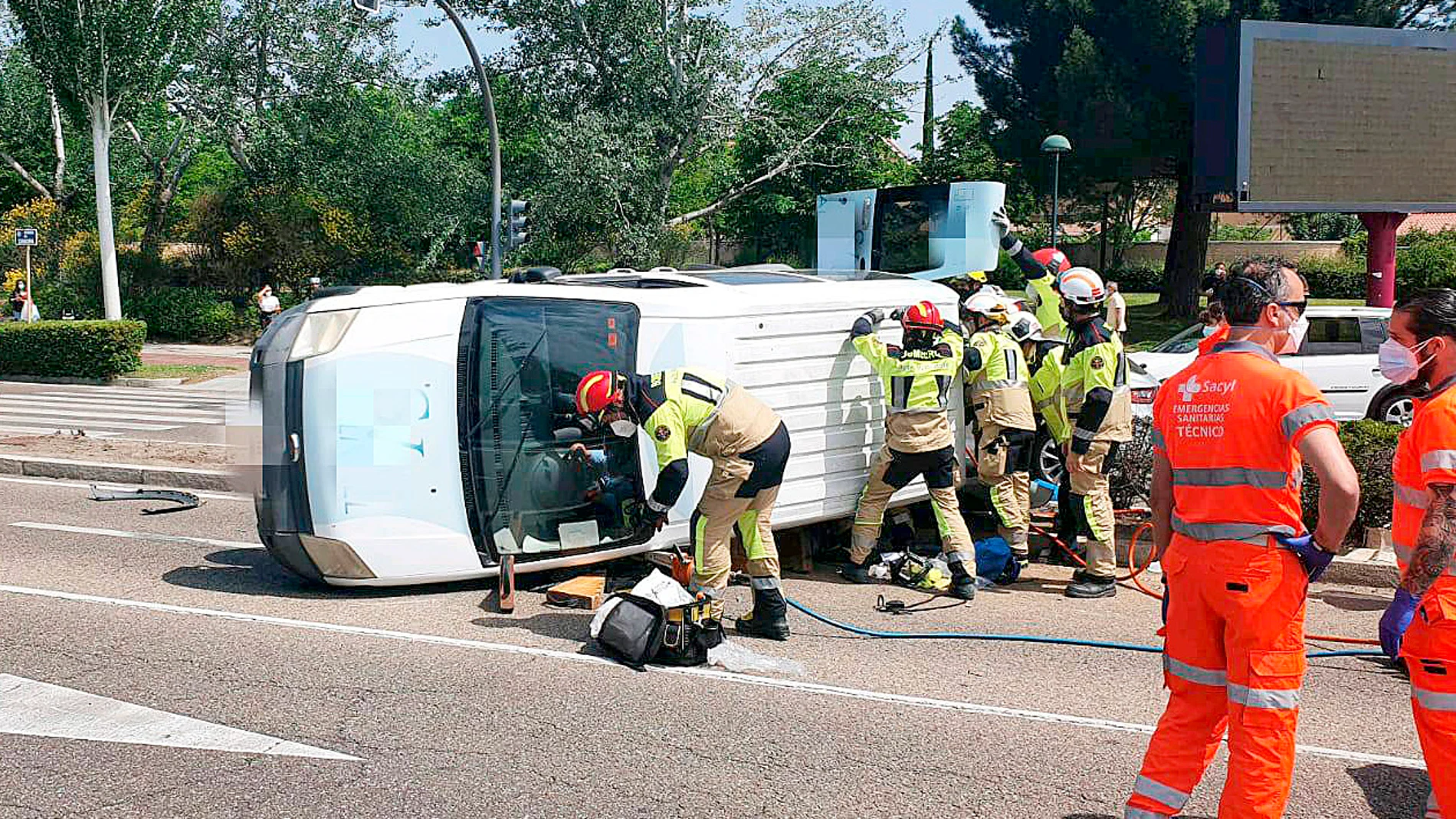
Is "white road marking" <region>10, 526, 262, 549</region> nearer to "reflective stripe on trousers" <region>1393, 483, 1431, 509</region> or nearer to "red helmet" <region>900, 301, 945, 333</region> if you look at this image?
"red helmet" <region>900, 301, 945, 333</region>

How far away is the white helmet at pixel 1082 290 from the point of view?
838 centimetres

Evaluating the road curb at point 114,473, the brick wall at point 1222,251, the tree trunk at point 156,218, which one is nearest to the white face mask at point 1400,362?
the road curb at point 114,473

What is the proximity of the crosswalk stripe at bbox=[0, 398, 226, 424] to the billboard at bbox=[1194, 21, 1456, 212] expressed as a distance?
50.9ft

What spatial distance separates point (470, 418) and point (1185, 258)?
84.0 ft

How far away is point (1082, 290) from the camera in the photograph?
838cm

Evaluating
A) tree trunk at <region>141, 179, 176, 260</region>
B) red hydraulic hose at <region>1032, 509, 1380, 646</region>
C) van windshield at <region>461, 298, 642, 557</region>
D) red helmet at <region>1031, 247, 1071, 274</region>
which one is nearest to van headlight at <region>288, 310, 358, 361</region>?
van windshield at <region>461, 298, 642, 557</region>

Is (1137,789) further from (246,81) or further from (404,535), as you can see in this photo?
(246,81)

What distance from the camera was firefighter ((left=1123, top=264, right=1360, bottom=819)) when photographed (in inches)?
157

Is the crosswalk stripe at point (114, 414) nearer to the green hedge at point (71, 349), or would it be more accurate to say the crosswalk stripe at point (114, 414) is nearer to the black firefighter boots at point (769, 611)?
the green hedge at point (71, 349)

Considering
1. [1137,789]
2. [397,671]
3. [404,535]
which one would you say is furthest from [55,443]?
[1137,789]

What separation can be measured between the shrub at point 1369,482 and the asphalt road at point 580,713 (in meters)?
0.74

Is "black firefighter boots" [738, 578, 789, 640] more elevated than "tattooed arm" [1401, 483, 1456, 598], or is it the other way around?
"tattooed arm" [1401, 483, 1456, 598]

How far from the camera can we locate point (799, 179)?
3772cm

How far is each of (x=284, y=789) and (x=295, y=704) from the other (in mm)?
983
